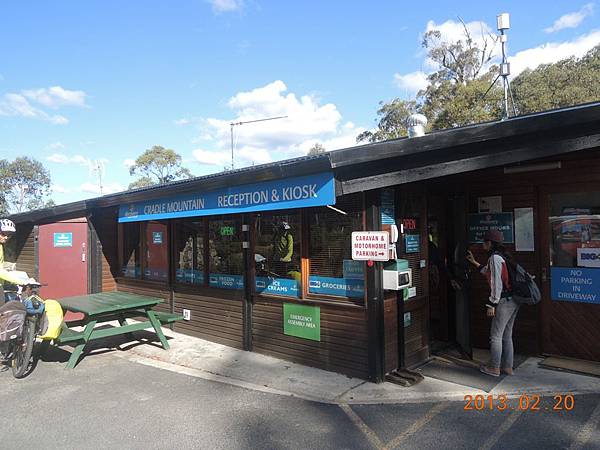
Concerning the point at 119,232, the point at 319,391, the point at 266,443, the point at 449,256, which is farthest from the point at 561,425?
the point at 119,232

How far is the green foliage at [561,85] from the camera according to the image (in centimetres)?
2273

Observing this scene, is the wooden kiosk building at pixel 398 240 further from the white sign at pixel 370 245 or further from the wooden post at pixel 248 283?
the white sign at pixel 370 245

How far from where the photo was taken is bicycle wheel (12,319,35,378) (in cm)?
511

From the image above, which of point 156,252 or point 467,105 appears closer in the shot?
point 156,252

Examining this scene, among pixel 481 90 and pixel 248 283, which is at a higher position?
pixel 481 90

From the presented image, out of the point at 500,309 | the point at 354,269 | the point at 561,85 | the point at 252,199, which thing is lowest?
the point at 500,309

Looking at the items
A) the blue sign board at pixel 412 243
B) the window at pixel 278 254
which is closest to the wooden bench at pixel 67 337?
the window at pixel 278 254

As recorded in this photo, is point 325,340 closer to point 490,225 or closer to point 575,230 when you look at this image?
point 490,225

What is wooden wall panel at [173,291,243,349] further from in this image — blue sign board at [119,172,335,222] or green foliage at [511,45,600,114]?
green foliage at [511,45,600,114]

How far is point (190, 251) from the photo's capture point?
725cm

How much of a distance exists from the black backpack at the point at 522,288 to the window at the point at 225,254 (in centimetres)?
347

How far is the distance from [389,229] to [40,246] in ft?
21.9

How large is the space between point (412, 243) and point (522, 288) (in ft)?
4.30

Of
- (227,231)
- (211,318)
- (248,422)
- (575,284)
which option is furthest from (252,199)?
(575,284)
